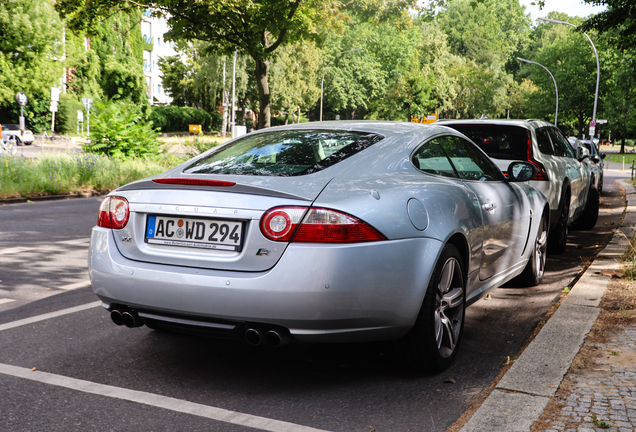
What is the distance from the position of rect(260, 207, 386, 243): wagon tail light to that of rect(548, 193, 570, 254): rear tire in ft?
17.3

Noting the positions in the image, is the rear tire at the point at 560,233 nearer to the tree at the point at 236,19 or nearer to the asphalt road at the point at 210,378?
the asphalt road at the point at 210,378

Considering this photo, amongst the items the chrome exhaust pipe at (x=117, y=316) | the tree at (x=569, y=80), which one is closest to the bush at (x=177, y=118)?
the tree at (x=569, y=80)

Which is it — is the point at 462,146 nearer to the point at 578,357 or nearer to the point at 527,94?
the point at 578,357

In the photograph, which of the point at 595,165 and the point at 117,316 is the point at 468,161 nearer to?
the point at 117,316

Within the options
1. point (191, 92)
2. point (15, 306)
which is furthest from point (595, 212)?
point (191, 92)

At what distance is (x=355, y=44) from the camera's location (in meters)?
85.2

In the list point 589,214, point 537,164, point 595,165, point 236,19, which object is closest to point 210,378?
point 537,164

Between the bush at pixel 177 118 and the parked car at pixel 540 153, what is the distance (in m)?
53.0

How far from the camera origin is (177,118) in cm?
6294

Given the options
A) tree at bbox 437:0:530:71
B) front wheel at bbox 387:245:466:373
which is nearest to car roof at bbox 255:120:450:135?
front wheel at bbox 387:245:466:373

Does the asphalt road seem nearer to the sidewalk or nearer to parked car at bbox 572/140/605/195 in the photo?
the sidewalk

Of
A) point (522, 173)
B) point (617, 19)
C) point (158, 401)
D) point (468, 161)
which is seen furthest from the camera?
point (617, 19)

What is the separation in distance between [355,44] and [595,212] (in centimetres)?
7771

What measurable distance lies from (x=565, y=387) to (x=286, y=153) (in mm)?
2083
